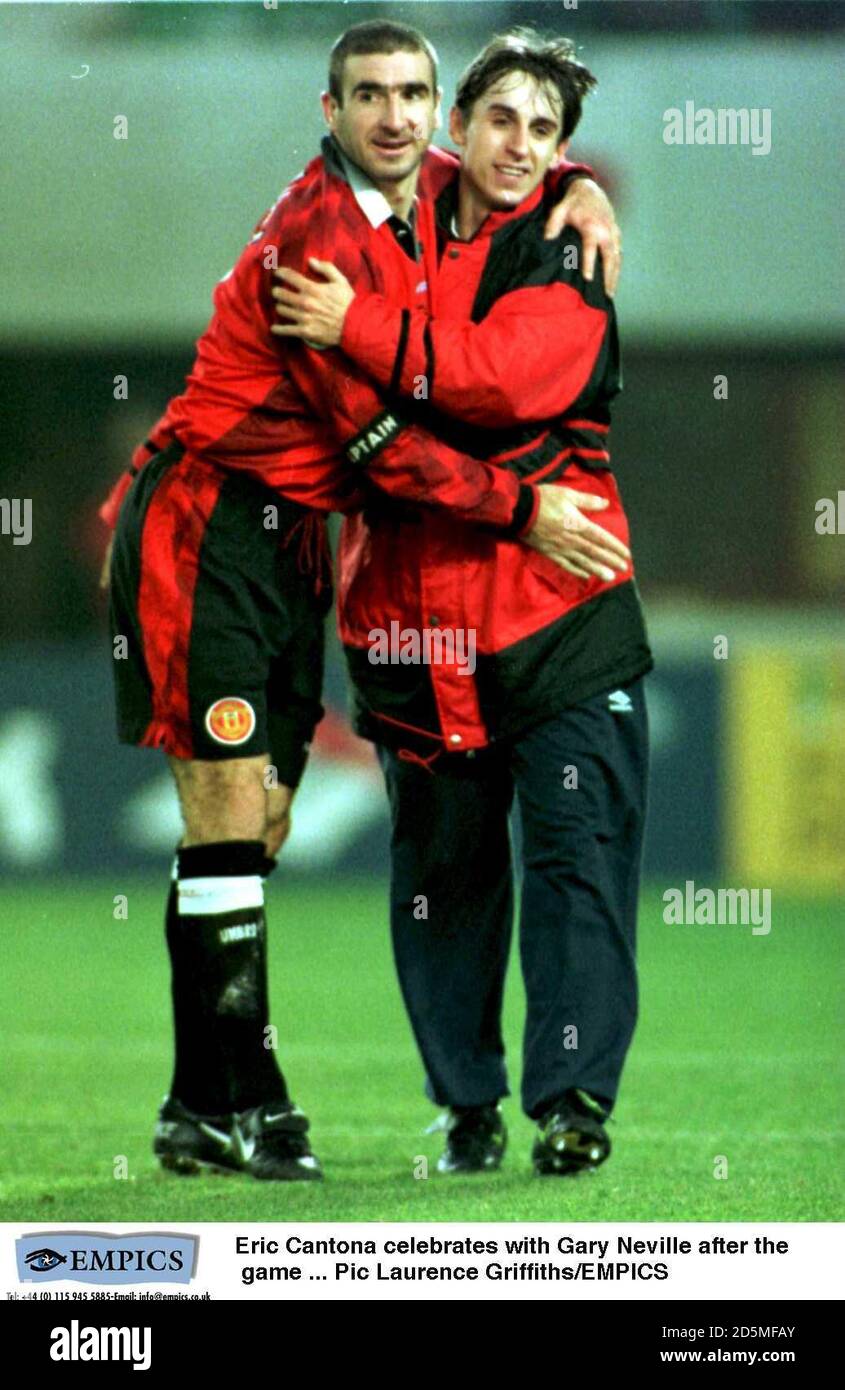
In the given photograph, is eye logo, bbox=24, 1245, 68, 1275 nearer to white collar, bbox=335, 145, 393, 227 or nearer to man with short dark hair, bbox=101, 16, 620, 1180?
man with short dark hair, bbox=101, 16, 620, 1180

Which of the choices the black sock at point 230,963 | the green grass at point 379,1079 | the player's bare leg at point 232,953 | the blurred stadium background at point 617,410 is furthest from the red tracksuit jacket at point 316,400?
the blurred stadium background at point 617,410

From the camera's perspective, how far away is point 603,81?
40.4ft

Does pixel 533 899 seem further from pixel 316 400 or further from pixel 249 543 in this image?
pixel 316 400

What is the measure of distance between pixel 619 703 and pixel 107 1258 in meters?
Answer: 1.43

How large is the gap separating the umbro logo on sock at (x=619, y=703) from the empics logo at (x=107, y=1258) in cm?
130

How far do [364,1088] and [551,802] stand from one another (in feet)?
4.72

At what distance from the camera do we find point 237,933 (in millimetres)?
4449

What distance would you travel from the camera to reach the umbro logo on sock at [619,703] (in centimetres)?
448

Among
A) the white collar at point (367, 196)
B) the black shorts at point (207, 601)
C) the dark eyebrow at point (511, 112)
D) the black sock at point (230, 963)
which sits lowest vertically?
the black sock at point (230, 963)

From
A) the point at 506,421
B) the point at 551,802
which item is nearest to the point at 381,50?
the point at 506,421

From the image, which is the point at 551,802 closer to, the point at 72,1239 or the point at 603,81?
the point at 72,1239

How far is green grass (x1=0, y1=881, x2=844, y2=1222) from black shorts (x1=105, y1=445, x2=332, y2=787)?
0.82m

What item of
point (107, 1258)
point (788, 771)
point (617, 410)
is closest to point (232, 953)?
point (107, 1258)
